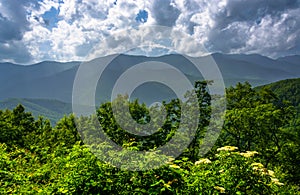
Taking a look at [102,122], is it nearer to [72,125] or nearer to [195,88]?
[195,88]

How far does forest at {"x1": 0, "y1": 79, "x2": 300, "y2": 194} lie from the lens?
21.9ft

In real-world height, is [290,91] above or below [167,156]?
above

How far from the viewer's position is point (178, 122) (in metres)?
23.0

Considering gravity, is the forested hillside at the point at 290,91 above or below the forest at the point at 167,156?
above

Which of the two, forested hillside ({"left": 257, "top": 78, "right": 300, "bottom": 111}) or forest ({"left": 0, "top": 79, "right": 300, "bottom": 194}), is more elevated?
forested hillside ({"left": 257, "top": 78, "right": 300, "bottom": 111})

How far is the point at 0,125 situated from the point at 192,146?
59.5 feet

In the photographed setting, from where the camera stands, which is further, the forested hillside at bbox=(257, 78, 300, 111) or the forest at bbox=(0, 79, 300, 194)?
the forested hillside at bbox=(257, 78, 300, 111)

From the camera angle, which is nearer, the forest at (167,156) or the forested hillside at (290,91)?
the forest at (167,156)

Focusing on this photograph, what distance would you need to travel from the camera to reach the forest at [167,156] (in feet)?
21.9

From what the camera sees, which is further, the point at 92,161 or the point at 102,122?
the point at 102,122

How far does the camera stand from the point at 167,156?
7137 millimetres

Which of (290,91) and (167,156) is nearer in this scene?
(167,156)

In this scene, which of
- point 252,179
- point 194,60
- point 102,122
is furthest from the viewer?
point 102,122

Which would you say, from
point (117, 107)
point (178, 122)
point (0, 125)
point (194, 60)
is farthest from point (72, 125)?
point (194, 60)
